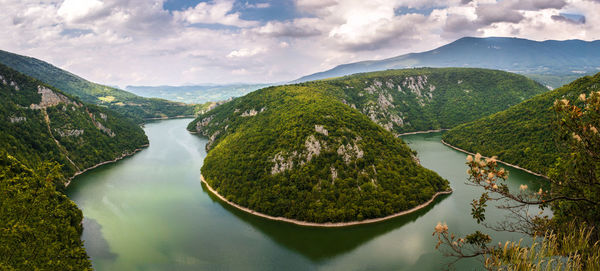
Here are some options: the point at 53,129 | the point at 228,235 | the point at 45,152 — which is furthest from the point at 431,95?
the point at 53,129

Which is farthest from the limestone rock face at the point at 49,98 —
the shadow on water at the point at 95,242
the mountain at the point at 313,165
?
the shadow on water at the point at 95,242

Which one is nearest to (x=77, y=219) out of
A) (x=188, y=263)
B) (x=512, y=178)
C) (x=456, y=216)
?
(x=188, y=263)

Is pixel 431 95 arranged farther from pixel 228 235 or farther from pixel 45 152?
pixel 45 152

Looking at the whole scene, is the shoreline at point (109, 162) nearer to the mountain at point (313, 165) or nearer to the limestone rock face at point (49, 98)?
the limestone rock face at point (49, 98)

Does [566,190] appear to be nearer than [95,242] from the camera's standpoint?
Yes

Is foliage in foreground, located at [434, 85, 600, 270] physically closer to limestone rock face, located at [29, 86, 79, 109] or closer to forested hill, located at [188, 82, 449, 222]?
forested hill, located at [188, 82, 449, 222]

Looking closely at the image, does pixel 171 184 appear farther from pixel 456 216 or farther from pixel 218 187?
pixel 456 216
